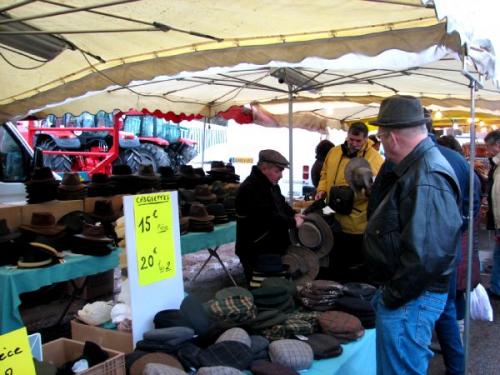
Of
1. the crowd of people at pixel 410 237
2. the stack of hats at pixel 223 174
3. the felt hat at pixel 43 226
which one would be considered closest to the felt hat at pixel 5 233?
the felt hat at pixel 43 226

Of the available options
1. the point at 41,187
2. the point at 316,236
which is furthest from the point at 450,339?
the point at 41,187

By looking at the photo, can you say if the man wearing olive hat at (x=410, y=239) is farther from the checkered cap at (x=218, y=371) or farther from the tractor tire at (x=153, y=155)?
the tractor tire at (x=153, y=155)

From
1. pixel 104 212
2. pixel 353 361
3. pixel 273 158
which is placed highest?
pixel 273 158

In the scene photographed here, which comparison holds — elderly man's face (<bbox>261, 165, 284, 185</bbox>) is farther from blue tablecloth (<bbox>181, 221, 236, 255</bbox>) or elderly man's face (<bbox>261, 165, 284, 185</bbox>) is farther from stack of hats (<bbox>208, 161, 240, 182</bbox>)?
stack of hats (<bbox>208, 161, 240, 182</bbox>)

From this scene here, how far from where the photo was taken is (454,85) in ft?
20.7

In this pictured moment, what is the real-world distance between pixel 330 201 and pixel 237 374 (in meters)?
2.96

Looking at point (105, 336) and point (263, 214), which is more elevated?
point (263, 214)

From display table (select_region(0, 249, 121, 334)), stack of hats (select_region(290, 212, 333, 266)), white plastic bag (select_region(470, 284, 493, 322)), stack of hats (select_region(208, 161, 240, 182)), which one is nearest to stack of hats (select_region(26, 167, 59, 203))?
display table (select_region(0, 249, 121, 334))

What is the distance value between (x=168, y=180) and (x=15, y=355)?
4.66 meters

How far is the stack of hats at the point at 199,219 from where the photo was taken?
16.5ft

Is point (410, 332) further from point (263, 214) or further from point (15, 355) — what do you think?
point (263, 214)

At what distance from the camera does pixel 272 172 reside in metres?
4.04

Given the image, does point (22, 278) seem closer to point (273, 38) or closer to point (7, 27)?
point (7, 27)

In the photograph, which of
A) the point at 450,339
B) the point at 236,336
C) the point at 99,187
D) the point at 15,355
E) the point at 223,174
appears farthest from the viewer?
the point at 223,174
